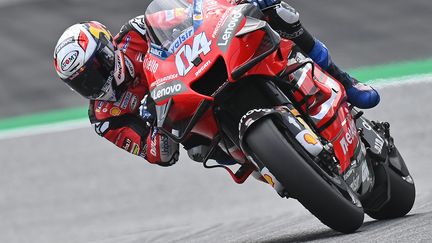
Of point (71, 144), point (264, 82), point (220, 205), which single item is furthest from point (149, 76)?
point (71, 144)

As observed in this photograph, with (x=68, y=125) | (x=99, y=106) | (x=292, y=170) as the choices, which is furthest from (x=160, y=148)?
A: (x=68, y=125)

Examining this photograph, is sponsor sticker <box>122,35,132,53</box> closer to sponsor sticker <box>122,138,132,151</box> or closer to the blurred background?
sponsor sticker <box>122,138,132,151</box>

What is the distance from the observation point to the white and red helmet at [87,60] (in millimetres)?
5070

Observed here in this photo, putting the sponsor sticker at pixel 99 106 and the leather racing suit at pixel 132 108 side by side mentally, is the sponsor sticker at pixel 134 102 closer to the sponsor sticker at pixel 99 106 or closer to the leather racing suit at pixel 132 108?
the leather racing suit at pixel 132 108

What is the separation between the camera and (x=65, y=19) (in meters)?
10.4

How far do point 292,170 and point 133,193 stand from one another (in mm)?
3888

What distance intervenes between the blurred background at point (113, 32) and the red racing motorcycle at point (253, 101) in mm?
4751

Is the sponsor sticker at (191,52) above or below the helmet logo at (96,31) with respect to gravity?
above

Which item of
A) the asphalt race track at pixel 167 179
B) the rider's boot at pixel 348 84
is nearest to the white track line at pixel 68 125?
the asphalt race track at pixel 167 179

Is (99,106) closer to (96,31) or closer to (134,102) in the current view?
(134,102)

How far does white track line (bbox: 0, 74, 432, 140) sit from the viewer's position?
870 centimetres

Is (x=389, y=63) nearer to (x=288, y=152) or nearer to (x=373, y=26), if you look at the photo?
(x=373, y=26)

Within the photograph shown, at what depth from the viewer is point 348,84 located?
5305 millimetres

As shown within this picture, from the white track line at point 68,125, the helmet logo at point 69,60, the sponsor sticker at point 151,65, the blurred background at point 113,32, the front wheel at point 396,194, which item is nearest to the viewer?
the sponsor sticker at point 151,65
